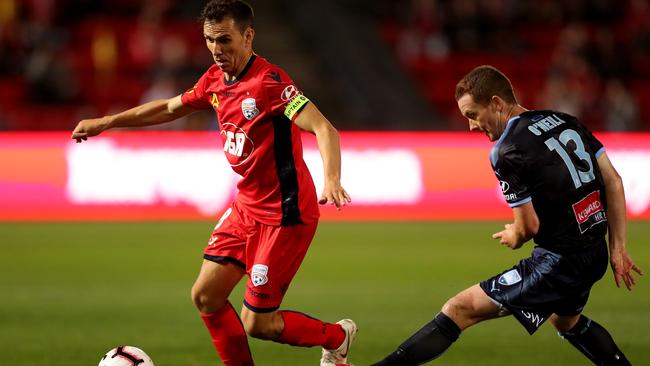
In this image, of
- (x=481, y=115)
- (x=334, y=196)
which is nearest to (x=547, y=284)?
(x=481, y=115)

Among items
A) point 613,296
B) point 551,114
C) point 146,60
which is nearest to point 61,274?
point 613,296

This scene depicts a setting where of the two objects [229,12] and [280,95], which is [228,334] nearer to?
[280,95]

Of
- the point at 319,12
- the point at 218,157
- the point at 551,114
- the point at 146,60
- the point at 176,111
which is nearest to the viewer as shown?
the point at 551,114

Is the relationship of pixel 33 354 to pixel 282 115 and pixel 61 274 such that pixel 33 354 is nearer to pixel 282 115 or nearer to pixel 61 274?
pixel 282 115

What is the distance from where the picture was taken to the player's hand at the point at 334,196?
4762mm

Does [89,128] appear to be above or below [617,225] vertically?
above

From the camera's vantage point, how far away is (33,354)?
657 cm

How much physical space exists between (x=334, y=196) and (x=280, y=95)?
797mm

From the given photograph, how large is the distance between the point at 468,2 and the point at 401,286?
1065cm

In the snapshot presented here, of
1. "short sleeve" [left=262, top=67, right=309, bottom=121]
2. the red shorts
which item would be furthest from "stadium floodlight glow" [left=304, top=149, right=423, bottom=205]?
"short sleeve" [left=262, top=67, right=309, bottom=121]

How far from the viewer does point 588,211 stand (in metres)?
5.05

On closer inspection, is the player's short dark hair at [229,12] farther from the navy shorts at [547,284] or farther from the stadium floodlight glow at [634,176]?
the stadium floodlight glow at [634,176]

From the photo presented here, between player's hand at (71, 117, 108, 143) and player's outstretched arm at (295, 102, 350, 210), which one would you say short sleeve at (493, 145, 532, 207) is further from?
player's hand at (71, 117, 108, 143)

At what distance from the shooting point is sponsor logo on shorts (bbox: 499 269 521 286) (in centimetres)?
510
